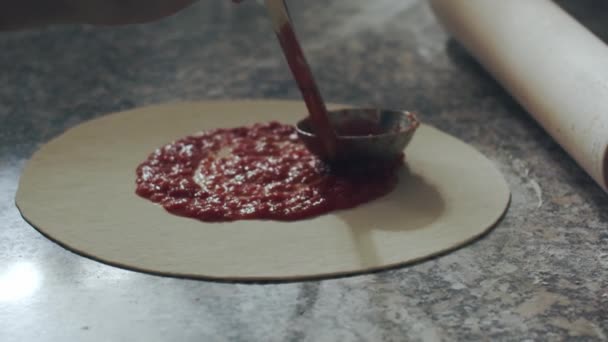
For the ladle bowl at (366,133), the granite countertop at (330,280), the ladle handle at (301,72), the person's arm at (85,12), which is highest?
the person's arm at (85,12)

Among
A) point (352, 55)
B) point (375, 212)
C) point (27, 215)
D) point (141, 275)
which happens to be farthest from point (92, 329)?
point (352, 55)

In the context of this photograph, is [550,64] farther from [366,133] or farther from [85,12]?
[85,12]

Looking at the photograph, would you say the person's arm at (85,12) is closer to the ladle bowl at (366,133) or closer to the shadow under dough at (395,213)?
the ladle bowl at (366,133)

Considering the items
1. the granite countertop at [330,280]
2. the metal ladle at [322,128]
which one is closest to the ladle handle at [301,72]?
the metal ladle at [322,128]

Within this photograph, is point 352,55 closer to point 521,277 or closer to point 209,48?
point 209,48

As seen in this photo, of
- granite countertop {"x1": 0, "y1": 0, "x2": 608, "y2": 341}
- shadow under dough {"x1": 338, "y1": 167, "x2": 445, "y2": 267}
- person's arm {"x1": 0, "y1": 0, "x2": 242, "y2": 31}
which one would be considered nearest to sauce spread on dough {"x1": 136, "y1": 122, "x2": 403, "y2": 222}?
shadow under dough {"x1": 338, "y1": 167, "x2": 445, "y2": 267}

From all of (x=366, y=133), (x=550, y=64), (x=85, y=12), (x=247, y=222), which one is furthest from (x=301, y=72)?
(x=550, y=64)

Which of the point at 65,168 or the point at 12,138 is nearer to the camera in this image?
the point at 65,168
